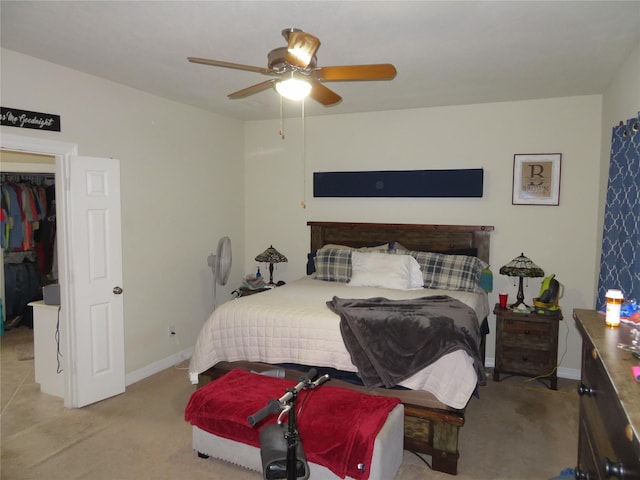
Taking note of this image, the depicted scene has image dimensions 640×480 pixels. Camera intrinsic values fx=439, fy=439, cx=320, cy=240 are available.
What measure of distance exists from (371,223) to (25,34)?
3.28m

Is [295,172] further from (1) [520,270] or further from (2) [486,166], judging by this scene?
(1) [520,270]

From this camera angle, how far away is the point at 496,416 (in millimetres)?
3254

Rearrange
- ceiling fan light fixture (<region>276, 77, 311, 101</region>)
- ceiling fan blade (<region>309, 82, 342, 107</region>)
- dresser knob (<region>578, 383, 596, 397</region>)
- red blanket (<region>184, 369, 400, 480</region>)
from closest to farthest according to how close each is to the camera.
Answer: dresser knob (<region>578, 383, 596, 397</region>), red blanket (<region>184, 369, 400, 480</region>), ceiling fan light fixture (<region>276, 77, 311, 101</region>), ceiling fan blade (<region>309, 82, 342, 107</region>)

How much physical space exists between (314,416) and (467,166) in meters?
2.98

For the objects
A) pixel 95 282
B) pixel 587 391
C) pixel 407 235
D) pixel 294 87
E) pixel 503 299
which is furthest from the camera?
pixel 407 235

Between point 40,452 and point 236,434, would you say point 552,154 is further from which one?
point 40,452

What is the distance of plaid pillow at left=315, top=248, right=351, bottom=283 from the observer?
429 centimetres

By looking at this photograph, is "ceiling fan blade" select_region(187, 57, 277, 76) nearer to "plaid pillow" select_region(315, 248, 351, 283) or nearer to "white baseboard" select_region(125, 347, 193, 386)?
"plaid pillow" select_region(315, 248, 351, 283)

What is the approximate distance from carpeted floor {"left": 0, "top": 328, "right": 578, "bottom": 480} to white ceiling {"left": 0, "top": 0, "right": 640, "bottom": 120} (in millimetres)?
2535

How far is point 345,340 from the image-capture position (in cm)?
278

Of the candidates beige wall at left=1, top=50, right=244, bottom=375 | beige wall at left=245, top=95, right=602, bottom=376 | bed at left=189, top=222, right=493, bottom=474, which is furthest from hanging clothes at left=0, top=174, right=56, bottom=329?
bed at left=189, top=222, right=493, bottom=474

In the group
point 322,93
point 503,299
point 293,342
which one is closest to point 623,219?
point 503,299

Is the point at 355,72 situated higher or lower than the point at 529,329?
higher

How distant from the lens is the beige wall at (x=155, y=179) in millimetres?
3217
